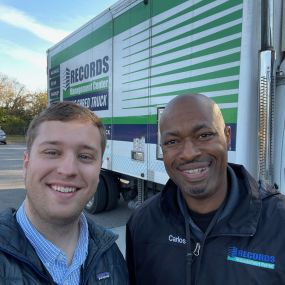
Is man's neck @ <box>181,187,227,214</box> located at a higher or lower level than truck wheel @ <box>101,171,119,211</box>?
higher

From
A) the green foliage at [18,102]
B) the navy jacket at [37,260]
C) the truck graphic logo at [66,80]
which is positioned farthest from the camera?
the green foliage at [18,102]

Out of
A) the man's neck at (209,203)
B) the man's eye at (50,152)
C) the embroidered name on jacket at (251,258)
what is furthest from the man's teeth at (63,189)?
the embroidered name on jacket at (251,258)

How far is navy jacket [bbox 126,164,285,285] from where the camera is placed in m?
1.67

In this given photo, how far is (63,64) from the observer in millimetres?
8156

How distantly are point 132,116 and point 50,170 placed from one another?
3877mm

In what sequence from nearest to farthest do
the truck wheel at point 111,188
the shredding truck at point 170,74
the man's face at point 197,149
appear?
the man's face at point 197,149, the shredding truck at point 170,74, the truck wheel at point 111,188

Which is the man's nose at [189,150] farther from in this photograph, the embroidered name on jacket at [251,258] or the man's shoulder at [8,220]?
the man's shoulder at [8,220]

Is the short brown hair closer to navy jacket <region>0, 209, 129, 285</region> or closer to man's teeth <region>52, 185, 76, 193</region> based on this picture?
man's teeth <region>52, 185, 76, 193</region>

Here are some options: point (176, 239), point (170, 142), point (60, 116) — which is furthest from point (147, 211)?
point (60, 116)

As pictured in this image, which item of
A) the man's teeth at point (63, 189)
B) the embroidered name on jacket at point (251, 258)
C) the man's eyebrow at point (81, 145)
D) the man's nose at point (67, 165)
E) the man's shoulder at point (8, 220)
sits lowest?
the embroidered name on jacket at point (251, 258)

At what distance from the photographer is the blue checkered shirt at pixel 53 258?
158 centimetres

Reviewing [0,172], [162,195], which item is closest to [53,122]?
[162,195]

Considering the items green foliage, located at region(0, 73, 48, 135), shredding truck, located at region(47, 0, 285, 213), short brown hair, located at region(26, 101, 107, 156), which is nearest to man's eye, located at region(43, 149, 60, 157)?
short brown hair, located at region(26, 101, 107, 156)

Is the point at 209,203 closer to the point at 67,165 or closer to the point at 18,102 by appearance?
the point at 67,165
